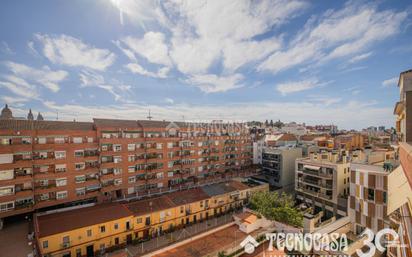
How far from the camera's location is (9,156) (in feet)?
92.2

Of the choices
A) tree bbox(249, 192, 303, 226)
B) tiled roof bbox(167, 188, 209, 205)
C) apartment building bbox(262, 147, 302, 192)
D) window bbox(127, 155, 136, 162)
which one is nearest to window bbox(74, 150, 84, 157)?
window bbox(127, 155, 136, 162)

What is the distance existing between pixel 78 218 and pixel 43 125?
56.1 feet

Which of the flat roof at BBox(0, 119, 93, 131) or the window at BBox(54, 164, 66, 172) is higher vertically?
the flat roof at BBox(0, 119, 93, 131)

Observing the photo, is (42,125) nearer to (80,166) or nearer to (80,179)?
(80,166)

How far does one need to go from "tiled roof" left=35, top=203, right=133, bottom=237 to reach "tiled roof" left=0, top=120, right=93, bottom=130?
1368cm

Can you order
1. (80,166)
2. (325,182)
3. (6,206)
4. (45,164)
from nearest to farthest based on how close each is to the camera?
1. (6,206)
2. (45,164)
3. (80,166)
4. (325,182)

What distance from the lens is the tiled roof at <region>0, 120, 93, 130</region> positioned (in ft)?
96.8

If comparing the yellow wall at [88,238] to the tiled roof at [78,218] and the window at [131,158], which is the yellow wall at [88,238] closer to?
the tiled roof at [78,218]

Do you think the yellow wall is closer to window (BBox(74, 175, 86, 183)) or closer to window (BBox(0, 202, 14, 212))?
window (BBox(0, 202, 14, 212))

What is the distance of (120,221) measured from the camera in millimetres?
27781

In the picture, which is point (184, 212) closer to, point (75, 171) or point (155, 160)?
point (155, 160)

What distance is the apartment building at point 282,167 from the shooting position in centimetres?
5008

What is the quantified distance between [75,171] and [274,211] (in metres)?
33.2

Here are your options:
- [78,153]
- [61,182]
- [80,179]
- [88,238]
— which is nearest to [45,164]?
[61,182]
